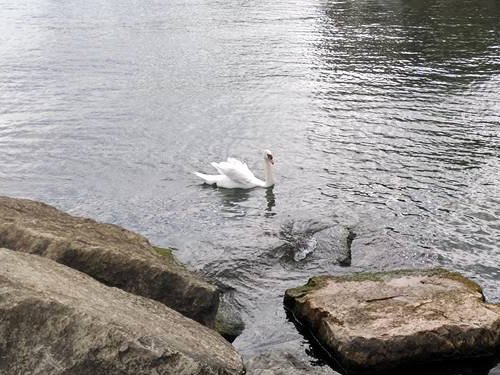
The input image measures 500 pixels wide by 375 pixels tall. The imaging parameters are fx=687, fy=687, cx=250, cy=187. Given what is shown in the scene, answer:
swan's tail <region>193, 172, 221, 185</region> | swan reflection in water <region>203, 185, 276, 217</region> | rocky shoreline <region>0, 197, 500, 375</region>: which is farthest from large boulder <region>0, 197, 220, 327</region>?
swan's tail <region>193, 172, 221, 185</region>

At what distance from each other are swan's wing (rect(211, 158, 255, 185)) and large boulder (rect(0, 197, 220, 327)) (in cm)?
730

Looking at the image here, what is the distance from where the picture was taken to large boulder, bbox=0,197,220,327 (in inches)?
352

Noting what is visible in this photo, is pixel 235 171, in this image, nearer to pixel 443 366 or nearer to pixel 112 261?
pixel 112 261

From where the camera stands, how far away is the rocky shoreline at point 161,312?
674 centimetres

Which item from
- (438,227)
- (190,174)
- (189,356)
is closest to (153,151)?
(190,174)

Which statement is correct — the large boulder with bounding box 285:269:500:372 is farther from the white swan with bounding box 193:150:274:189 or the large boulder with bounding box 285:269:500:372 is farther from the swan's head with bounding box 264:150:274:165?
the swan's head with bounding box 264:150:274:165

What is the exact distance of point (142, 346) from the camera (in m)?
6.88

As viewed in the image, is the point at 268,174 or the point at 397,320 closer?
the point at 397,320

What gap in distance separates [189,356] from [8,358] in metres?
1.79

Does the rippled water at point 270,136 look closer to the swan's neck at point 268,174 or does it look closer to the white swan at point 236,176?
the white swan at point 236,176

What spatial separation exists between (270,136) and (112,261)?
1284 centimetres

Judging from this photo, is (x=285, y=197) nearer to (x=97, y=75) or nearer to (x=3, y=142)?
(x=3, y=142)

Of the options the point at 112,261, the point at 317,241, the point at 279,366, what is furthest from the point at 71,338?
the point at 317,241

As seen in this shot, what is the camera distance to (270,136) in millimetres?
21406
